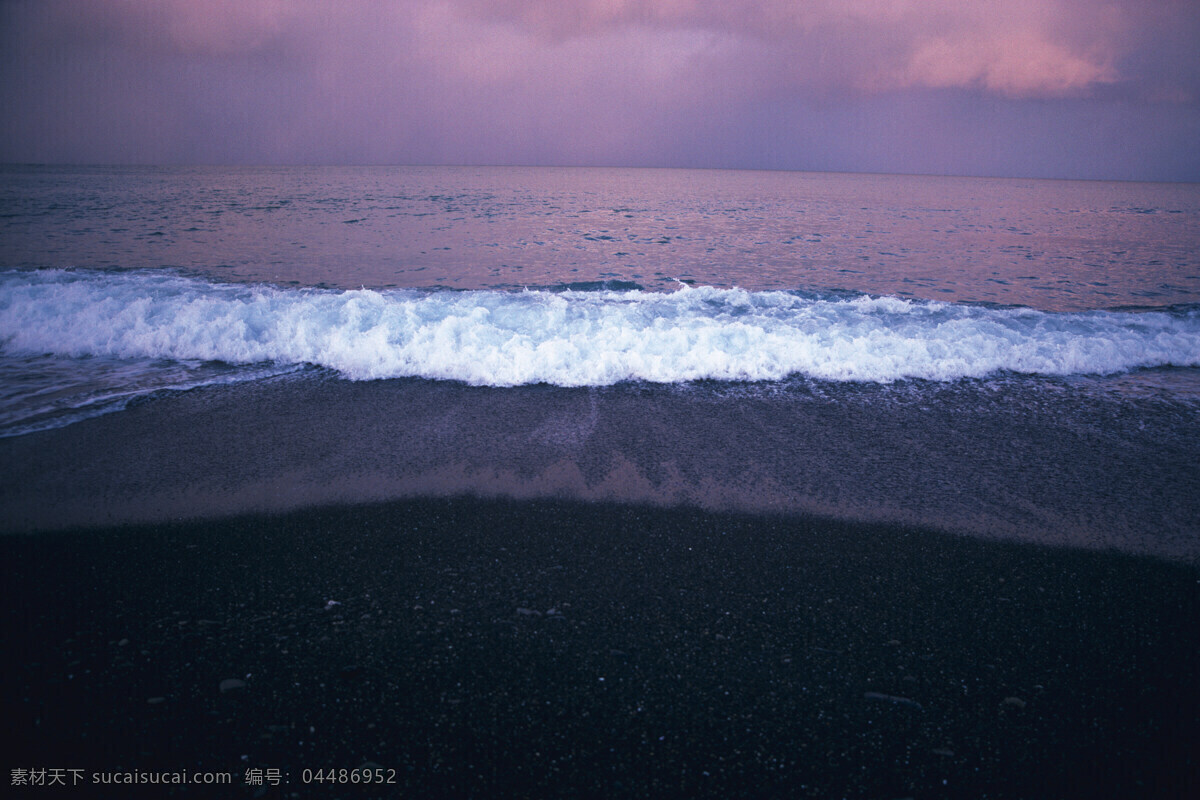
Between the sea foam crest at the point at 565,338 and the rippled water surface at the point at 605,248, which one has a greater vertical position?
the rippled water surface at the point at 605,248

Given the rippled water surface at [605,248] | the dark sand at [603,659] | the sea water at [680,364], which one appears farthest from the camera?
the rippled water surface at [605,248]

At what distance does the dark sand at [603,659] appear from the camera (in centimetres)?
260

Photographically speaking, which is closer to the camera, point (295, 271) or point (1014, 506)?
point (1014, 506)

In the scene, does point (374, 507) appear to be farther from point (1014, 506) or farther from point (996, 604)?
point (1014, 506)

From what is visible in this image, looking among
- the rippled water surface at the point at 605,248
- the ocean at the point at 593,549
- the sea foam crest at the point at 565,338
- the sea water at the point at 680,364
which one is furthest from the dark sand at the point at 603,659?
the rippled water surface at the point at 605,248

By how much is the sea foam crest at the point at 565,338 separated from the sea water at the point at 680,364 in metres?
0.05

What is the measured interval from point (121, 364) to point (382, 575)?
7487 millimetres

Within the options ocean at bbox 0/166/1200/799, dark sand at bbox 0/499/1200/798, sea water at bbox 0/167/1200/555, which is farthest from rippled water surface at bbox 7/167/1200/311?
dark sand at bbox 0/499/1200/798

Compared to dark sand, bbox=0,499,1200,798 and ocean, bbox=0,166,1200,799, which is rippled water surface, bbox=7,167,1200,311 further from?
dark sand, bbox=0,499,1200,798

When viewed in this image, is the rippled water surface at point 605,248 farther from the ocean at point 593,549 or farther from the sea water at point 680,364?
the ocean at point 593,549

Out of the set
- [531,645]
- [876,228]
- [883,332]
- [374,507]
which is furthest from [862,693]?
[876,228]

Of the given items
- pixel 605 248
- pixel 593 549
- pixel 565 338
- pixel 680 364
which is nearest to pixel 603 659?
pixel 593 549

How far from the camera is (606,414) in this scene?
6.71 m

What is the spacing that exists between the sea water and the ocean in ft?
0.24
